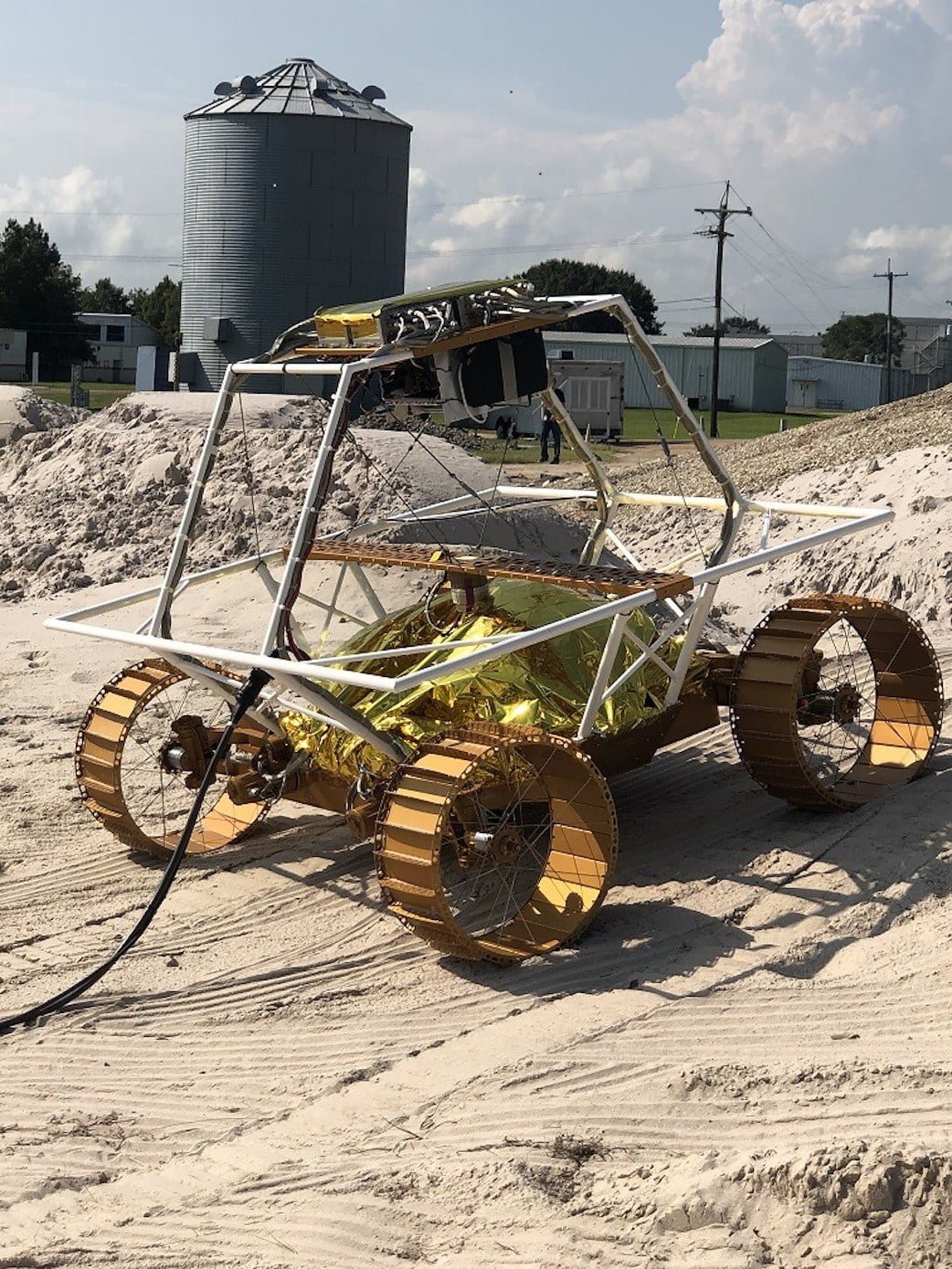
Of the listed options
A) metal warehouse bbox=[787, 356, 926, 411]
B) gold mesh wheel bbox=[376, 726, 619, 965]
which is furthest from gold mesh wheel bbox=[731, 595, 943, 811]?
metal warehouse bbox=[787, 356, 926, 411]

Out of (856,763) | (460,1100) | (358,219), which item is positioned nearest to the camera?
(460,1100)

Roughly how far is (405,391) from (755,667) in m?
2.24

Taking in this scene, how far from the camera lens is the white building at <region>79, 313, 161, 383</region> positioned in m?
63.1

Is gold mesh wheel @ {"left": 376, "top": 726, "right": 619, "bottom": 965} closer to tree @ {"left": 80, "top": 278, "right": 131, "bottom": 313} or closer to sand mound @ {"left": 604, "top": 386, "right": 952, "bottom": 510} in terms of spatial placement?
sand mound @ {"left": 604, "top": 386, "right": 952, "bottom": 510}

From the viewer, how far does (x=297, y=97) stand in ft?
101

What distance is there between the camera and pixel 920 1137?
4734 mm

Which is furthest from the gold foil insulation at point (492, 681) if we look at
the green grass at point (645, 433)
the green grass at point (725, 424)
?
the green grass at point (725, 424)

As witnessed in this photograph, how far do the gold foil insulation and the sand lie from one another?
0.68 metres

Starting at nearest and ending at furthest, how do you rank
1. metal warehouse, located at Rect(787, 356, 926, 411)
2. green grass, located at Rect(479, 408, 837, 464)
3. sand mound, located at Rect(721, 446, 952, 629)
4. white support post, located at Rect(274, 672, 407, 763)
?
1. white support post, located at Rect(274, 672, 407, 763)
2. sand mound, located at Rect(721, 446, 952, 629)
3. green grass, located at Rect(479, 408, 837, 464)
4. metal warehouse, located at Rect(787, 356, 926, 411)

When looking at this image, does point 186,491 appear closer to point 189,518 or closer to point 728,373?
point 189,518

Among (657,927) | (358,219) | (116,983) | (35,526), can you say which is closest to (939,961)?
(657,927)

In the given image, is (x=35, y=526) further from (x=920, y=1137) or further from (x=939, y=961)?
(x=920, y=1137)

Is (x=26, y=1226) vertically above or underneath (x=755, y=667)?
underneath

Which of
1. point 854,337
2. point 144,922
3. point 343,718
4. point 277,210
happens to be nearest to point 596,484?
point 343,718
